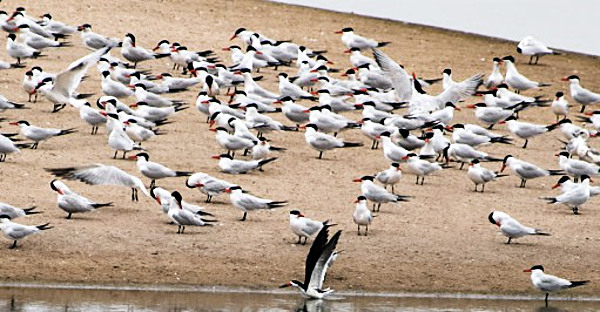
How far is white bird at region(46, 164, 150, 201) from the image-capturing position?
15984 mm

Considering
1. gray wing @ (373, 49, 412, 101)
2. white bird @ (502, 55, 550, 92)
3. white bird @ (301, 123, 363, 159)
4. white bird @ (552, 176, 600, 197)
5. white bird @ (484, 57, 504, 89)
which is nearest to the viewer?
white bird @ (552, 176, 600, 197)

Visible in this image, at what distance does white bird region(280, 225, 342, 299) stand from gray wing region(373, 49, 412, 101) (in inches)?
314

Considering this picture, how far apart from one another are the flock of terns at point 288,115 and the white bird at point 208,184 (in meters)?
0.02

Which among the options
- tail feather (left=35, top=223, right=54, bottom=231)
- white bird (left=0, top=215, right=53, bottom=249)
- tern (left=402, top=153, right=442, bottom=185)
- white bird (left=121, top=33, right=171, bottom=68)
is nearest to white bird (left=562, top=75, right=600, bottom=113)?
tern (left=402, top=153, right=442, bottom=185)

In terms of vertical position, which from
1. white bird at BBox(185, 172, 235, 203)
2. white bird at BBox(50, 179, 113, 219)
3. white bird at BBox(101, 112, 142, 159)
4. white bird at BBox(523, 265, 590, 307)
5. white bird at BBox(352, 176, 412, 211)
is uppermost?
white bird at BBox(523, 265, 590, 307)

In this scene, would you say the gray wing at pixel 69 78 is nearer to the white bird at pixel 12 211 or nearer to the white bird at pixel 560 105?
the white bird at pixel 12 211

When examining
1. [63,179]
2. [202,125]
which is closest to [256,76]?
[202,125]

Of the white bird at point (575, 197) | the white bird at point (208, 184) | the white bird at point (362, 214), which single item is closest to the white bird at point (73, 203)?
the white bird at point (208, 184)

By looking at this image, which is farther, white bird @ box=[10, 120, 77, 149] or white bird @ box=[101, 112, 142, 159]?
white bird @ box=[10, 120, 77, 149]

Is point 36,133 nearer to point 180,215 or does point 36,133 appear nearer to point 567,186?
point 180,215

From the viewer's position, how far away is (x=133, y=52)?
23297 mm

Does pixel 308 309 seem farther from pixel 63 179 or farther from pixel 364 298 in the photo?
pixel 63 179

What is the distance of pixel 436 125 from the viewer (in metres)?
20.4

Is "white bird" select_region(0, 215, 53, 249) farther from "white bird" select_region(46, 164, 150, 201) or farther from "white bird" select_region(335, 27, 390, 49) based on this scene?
"white bird" select_region(335, 27, 390, 49)
